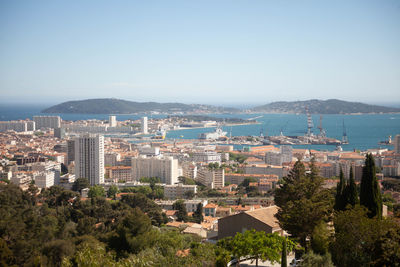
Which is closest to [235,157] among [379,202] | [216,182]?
[216,182]

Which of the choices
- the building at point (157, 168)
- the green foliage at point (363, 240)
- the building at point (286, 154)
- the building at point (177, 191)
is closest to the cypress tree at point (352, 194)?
the green foliage at point (363, 240)

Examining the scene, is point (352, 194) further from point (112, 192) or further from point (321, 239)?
point (112, 192)

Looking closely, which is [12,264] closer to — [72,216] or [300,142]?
[72,216]

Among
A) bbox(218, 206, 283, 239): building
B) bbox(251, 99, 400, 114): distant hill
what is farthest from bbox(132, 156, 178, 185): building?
bbox(251, 99, 400, 114): distant hill

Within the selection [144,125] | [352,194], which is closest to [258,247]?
[352,194]

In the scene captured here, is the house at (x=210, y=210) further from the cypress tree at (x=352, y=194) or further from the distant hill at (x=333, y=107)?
the distant hill at (x=333, y=107)

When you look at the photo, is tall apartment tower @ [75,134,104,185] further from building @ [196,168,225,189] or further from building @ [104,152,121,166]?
building @ [104,152,121,166]
